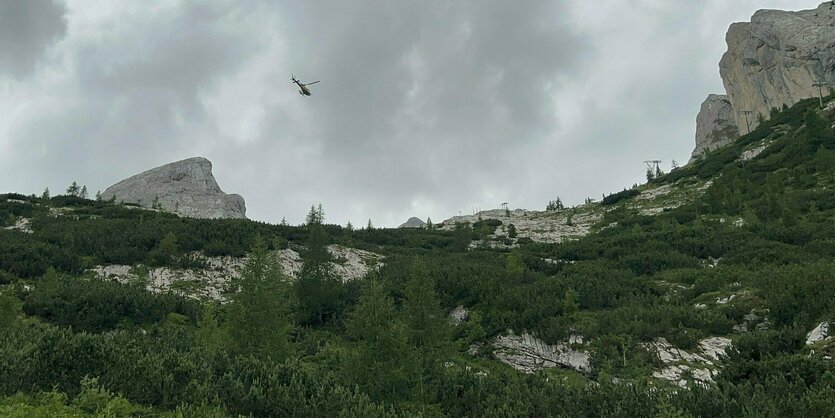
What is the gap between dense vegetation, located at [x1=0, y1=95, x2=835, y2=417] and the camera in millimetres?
9883

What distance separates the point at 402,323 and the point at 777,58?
119124mm

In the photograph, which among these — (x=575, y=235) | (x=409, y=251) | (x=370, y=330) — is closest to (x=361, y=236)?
(x=409, y=251)

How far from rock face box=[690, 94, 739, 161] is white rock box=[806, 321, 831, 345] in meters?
127

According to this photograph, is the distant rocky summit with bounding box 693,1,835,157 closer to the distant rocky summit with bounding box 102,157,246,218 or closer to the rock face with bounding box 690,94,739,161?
the rock face with bounding box 690,94,739,161

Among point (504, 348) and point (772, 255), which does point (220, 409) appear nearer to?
point (504, 348)

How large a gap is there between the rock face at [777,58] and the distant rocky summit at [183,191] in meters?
103

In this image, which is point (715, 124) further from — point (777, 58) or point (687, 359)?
point (687, 359)

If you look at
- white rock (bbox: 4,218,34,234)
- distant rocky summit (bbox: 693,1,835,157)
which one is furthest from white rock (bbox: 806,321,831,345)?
distant rocky summit (bbox: 693,1,835,157)

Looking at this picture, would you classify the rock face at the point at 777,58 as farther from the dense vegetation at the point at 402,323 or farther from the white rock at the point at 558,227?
the dense vegetation at the point at 402,323

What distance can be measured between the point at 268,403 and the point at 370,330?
320 cm

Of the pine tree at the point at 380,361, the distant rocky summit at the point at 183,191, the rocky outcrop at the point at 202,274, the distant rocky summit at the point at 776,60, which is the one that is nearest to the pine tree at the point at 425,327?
the pine tree at the point at 380,361

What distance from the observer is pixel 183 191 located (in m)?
101

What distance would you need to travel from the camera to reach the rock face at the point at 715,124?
132000 millimetres

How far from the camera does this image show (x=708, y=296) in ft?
68.4
